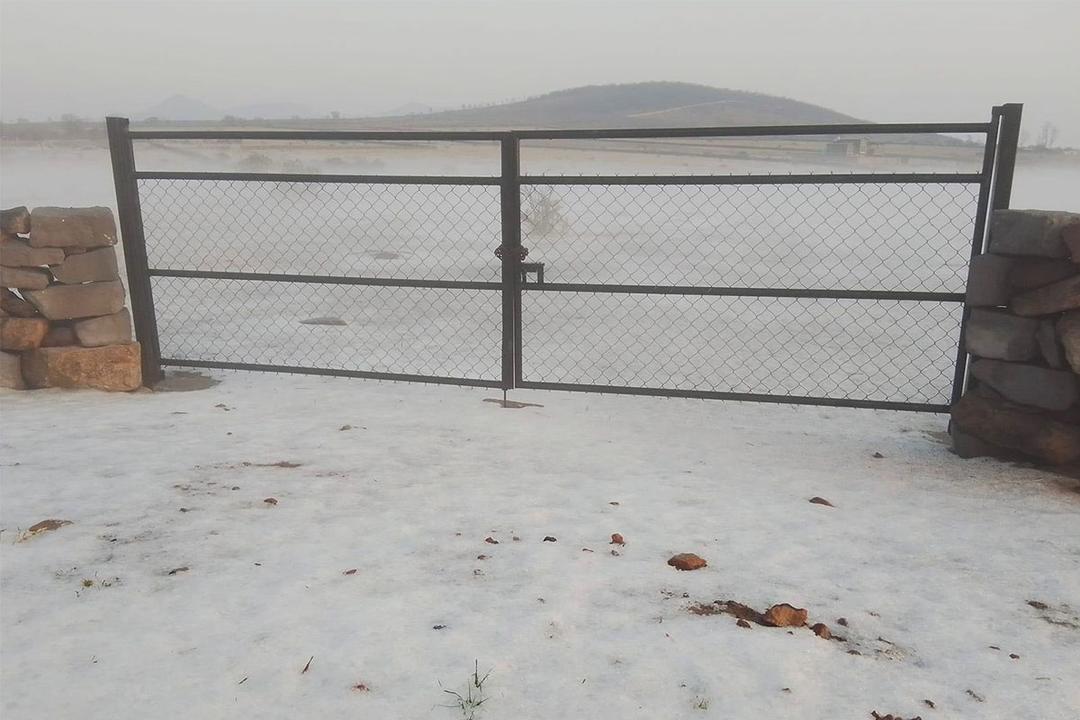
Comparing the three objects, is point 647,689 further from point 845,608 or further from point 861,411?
point 861,411

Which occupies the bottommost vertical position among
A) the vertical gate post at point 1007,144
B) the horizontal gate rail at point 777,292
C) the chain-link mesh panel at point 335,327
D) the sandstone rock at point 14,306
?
the chain-link mesh panel at point 335,327

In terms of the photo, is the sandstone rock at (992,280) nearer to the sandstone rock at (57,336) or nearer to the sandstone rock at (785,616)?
the sandstone rock at (785,616)

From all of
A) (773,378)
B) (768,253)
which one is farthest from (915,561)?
(768,253)

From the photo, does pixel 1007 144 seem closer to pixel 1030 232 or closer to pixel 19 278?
pixel 1030 232

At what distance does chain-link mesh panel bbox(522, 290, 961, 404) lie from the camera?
754 centimetres

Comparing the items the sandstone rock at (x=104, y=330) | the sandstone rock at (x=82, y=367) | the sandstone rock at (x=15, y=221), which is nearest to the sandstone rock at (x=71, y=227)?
the sandstone rock at (x=15, y=221)

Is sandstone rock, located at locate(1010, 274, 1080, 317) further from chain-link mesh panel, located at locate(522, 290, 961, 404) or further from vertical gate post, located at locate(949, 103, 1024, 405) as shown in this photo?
chain-link mesh panel, located at locate(522, 290, 961, 404)

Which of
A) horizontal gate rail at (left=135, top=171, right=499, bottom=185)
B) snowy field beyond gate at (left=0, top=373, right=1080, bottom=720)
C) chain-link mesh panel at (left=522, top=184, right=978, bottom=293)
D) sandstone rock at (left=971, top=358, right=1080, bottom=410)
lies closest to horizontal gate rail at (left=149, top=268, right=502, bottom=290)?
horizontal gate rail at (left=135, top=171, right=499, bottom=185)

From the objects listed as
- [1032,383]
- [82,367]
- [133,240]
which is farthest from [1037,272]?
[82,367]

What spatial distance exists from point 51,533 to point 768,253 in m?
17.2

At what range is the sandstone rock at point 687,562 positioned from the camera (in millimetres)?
3006

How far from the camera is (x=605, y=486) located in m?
3.98

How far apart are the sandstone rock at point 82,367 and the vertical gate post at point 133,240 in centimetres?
19

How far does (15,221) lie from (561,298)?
801 cm
